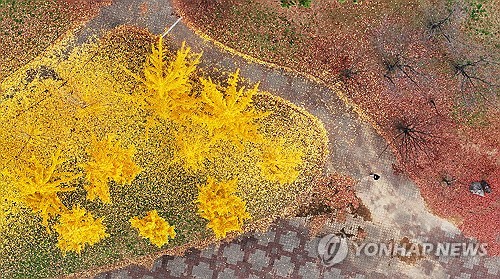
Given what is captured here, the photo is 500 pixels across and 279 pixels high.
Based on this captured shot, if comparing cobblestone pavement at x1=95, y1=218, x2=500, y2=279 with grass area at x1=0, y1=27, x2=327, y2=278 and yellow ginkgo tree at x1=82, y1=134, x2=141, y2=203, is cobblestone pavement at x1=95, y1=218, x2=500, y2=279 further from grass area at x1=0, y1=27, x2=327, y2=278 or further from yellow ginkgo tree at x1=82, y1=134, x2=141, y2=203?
Answer: yellow ginkgo tree at x1=82, y1=134, x2=141, y2=203

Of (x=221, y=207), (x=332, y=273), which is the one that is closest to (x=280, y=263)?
(x=332, y=273)

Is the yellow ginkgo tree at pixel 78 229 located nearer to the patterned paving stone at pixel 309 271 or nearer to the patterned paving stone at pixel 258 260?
the patterned paving stone at pixel 258 260

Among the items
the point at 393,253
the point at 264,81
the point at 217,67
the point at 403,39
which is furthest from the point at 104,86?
the point at 393,253

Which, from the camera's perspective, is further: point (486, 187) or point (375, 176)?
point (375, 176)

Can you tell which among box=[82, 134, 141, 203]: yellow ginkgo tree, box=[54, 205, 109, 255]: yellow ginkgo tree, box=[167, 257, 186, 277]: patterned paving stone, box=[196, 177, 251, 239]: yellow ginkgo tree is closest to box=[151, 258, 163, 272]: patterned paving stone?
box=[167, 257, 186, 277]: patterned paving stone

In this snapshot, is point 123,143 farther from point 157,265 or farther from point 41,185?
point 157,265

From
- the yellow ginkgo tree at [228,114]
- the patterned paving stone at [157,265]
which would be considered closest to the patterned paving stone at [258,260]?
the patterned paving stone at [157,265]

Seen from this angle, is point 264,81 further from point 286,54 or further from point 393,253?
point 393,253
